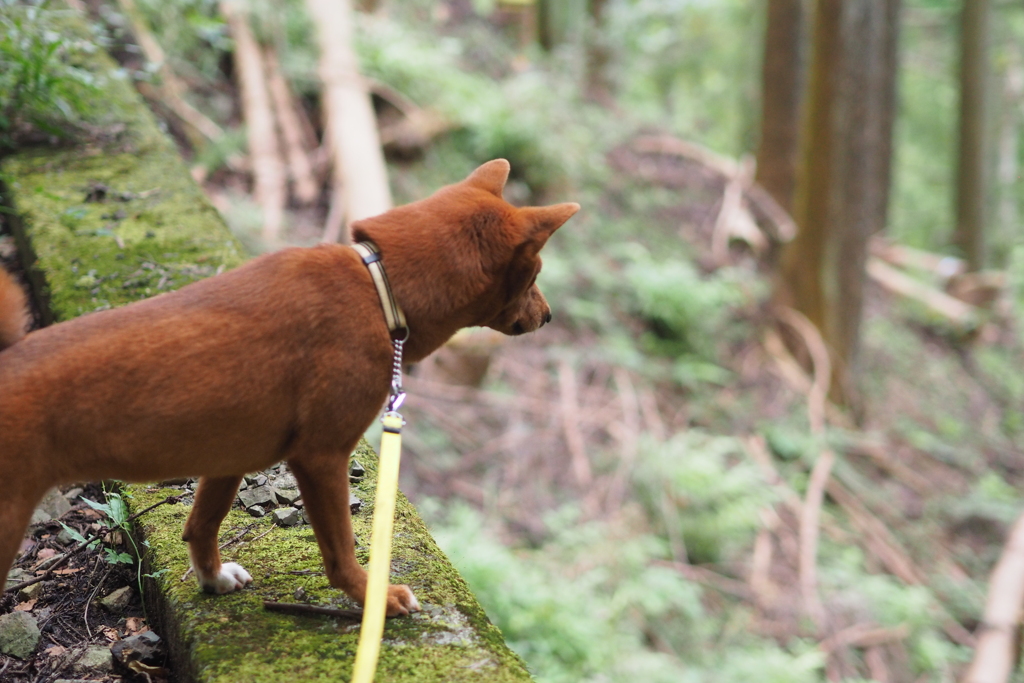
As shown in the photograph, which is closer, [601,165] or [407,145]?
[407,145]

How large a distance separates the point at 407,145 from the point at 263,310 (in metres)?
8.05

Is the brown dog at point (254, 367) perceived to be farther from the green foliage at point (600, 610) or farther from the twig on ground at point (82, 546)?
the green foliage at point (600, 610)

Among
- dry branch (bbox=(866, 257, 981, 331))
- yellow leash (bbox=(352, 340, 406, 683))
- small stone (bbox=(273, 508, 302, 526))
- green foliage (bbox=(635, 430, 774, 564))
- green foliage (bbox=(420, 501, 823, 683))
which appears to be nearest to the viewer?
yellow leash (bbox=(352, 340, 406, 683))

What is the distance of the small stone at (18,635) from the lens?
284 cm

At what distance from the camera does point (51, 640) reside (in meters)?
2.95

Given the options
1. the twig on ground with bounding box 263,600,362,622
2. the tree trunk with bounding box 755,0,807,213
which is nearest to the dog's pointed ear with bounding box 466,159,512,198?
the twig on ground with bounding box 263,600,362,622

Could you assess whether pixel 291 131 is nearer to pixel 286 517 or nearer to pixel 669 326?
pixel 669 326

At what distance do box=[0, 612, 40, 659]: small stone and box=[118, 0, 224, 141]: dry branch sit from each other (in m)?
6.63

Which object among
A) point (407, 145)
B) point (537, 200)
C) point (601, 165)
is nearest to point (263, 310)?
point (407, 145)

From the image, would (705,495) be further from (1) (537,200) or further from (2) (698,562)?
(1) (537,200)

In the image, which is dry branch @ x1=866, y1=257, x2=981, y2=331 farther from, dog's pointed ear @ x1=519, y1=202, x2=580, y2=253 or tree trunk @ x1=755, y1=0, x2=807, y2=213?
dog's pointed ear @ x1=519, y1=202, x2=580, y2=253

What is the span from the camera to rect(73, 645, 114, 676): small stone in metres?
2.76

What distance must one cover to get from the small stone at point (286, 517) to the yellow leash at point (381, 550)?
1081mm

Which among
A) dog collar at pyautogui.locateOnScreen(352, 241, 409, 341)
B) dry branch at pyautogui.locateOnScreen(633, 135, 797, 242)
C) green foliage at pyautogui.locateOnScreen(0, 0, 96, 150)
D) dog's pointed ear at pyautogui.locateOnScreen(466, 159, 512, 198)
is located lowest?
dry branch at pyautogui.locateOnScreen(633, 135, 797, 242)
